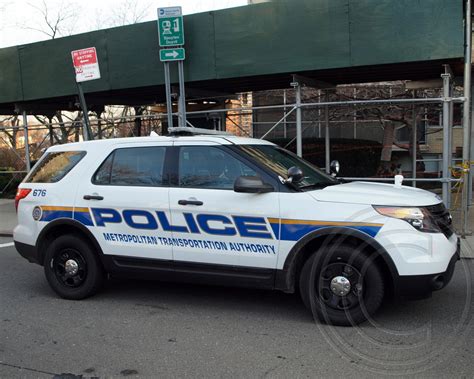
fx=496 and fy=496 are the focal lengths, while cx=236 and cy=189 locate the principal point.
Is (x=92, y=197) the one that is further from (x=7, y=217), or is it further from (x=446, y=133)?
(x=7, y=217)

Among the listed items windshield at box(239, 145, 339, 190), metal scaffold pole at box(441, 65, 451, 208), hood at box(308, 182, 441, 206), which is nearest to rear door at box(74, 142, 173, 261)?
windshield at box(239, 145, 339, 190)

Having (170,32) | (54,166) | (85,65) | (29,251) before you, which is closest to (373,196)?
(54,166)

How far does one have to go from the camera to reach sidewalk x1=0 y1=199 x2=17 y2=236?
34.6ft

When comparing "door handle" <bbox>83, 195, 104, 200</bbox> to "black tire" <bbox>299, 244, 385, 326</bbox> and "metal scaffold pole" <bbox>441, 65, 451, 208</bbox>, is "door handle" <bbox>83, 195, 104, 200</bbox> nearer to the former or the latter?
"black tire" <bbox>299, 244, 385, 326</bbox>

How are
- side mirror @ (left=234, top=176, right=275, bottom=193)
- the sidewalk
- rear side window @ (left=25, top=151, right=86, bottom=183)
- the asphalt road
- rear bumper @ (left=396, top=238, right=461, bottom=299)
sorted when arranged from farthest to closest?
the sidewalk < rear side window @ (left=25, top=151, right=86, bottom=183) < side mirror @ (left=234, top=176, right=275, bottom=193) < rear bumper @ (left=396, top=238, right=461, bottom=299) < the asphalt road

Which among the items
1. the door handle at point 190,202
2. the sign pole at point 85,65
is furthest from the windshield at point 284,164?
the sign pole at point 85,65

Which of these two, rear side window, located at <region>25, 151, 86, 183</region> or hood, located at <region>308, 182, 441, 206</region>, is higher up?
rear side window, located at <region>25, 151, 86, 183</region>

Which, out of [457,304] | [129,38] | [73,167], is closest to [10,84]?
[129,38]

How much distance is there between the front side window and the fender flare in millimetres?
835

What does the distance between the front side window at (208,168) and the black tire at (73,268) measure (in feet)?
4.60

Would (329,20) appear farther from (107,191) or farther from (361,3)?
(107,191)

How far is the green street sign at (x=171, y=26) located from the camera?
313 inches

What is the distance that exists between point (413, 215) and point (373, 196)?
14.8 inches

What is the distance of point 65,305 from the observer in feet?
17.8
